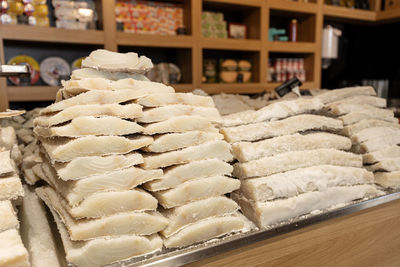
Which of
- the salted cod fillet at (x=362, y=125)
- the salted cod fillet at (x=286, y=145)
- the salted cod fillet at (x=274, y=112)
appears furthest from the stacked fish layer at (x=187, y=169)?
the salted cod fillet at (x=362, y=125)

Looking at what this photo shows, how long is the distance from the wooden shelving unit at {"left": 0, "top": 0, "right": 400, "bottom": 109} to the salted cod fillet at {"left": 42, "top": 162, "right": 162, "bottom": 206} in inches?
82.7

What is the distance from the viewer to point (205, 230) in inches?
35.9

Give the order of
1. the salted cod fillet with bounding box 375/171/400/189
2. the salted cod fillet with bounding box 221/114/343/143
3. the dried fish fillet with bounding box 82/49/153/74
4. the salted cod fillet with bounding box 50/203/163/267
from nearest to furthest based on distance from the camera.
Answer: the salted cod fillet with bounding box 50/203/163/267 → the dried fish fillet with bounding box 82/49/153/74 → the salted cod fillet with bounding box 221/114/343/143 → the salted cod fillet with bounding box 375/171/400/189

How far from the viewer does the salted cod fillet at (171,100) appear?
0.92 metres

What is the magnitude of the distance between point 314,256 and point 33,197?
41.0 inches

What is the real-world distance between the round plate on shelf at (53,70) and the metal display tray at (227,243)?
8.13 feet

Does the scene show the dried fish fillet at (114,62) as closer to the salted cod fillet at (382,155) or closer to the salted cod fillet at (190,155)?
the salted cod fillet at (190,155)

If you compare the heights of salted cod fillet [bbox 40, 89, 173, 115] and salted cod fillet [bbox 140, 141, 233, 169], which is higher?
salted cod fillet [bbox 40, 89, 173, 115]

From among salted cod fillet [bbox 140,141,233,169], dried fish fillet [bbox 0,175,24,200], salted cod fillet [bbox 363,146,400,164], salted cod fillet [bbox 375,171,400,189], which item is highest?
salted cod fillet [bbox 140,141,233,169]

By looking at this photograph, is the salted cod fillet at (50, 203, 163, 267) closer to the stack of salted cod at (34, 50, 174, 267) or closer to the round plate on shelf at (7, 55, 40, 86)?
the stack of salted cod at (34, 50, 174, 267)

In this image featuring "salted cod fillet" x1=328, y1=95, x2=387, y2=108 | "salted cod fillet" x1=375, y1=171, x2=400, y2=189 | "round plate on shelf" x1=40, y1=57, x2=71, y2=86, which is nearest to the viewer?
"salted cod fillet" x1=375, y1=171, x2=400, y2=189

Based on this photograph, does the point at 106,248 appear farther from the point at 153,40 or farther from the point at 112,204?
the point at 153,40

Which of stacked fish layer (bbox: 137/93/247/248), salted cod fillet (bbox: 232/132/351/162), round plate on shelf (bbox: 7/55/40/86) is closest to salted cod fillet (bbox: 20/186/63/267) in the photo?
stacked fish layer (bbox: 137/93/247/248)

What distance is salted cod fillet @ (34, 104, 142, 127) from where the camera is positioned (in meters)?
0.83
